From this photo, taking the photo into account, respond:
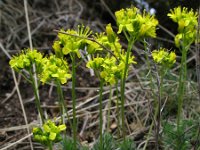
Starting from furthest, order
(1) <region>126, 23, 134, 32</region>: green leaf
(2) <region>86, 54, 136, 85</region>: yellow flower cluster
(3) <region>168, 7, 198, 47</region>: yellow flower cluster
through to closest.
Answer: (3) <region>168, 7, 198, 47</region>: yellow flower cluster → (2) <region>86, 54, 136, 85</region>: yellow flower cluster → (1) <region>126, 23, 134, 32</region>: green leaf

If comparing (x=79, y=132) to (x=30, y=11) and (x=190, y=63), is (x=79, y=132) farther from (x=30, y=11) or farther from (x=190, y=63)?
(x=30, y=11)

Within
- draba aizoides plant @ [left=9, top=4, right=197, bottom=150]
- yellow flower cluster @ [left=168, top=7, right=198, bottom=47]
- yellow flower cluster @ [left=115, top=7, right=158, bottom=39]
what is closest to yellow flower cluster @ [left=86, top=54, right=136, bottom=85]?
draba aizoides plant @ [left=9, top=4, right=197, bottom=150]

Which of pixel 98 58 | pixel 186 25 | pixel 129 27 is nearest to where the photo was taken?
pixel 129 27

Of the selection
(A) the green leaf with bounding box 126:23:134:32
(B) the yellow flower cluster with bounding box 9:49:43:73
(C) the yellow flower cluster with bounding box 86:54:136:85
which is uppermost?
(A) the green leaf with bounding box 126:23:134:32

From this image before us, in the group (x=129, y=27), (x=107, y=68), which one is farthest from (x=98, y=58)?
(x=129, y=27)

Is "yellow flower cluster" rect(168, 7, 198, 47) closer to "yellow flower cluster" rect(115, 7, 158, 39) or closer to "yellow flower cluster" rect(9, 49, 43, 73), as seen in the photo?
"yellow flower cluster" rect(115, 7, 158, 39)

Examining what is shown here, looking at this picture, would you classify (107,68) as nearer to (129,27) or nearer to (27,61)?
(129,27)

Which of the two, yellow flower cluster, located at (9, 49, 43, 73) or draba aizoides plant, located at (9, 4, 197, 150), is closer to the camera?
draba aizoides plant, located at (9, 4, 197, 150)

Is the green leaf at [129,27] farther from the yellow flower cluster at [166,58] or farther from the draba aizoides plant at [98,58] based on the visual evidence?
the yellow flower cluster at [166,58]

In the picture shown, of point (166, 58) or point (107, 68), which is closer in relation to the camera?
point (107, 68)

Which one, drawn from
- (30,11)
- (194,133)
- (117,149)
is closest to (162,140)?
(194,133)

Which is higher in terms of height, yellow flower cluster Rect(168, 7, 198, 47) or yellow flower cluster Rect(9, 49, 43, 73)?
yellow flower cluster Rect(168, 7, 198, 47)
